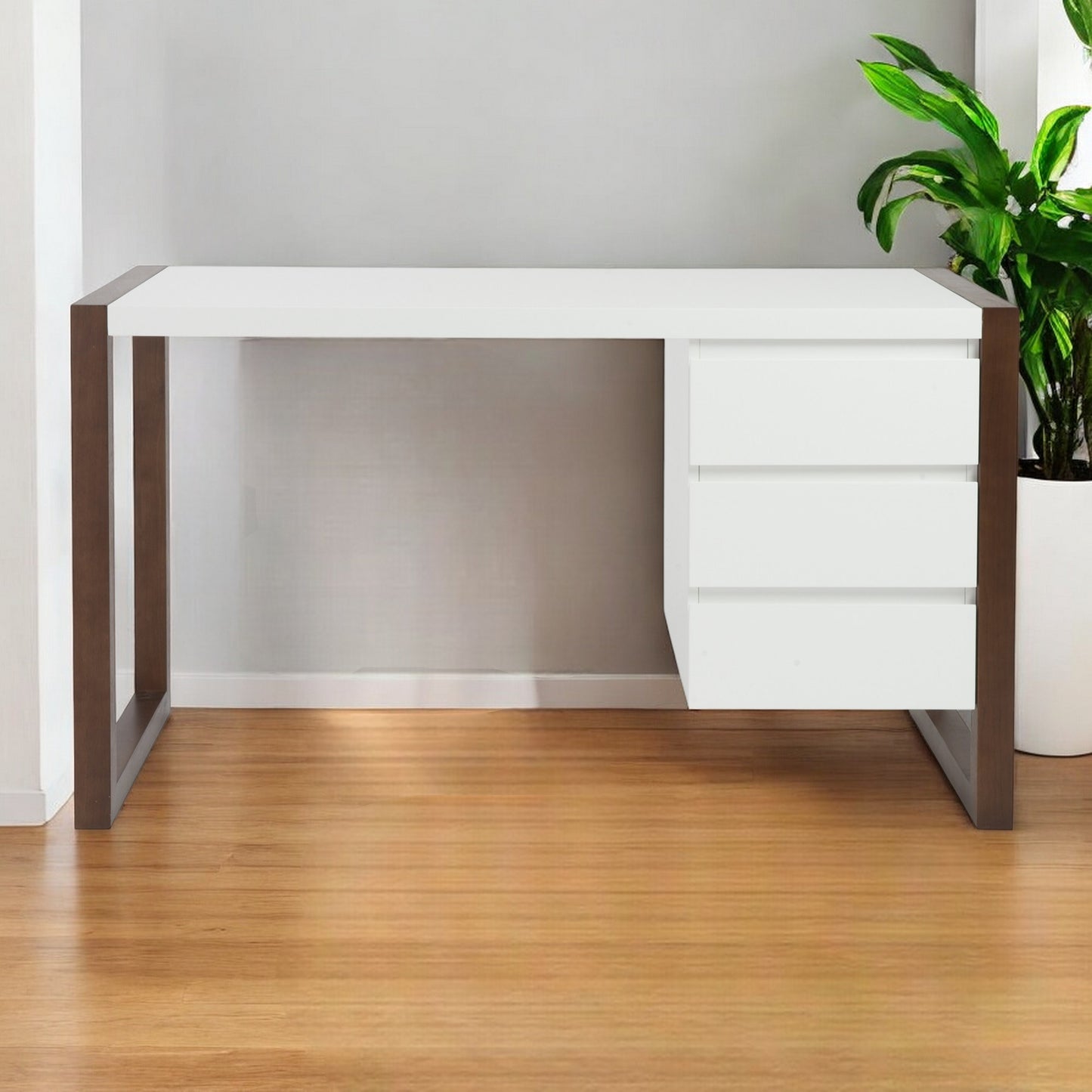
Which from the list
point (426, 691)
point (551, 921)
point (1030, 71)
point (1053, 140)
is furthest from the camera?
point (426, 691)

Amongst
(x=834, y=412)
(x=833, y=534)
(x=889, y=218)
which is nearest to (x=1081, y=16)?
(x=889, y=218)

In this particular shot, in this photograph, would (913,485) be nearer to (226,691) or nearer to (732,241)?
(732,241)

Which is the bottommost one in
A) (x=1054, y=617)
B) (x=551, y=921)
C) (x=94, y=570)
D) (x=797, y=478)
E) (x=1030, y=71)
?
(x=551, y=921)

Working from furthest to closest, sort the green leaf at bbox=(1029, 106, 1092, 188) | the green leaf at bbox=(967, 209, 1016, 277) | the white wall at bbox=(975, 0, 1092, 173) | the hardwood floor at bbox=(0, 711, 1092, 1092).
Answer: the white wall at bbox=(975, 0, 1092, 173), the green leaf at bbox=(1029, 106, 1092, 188), the green leaf at bbox=(967, 209, 1016, 277), the hardwood floor at bbox=(0, 711, 1092, 1092)

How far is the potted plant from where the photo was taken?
6.09ft

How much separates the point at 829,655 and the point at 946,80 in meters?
0.82

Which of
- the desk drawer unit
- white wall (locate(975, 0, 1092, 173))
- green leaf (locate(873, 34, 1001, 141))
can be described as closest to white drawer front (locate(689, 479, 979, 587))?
the desk drawer unit

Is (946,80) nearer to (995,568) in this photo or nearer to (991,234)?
(991,234)

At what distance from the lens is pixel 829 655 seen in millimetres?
1703

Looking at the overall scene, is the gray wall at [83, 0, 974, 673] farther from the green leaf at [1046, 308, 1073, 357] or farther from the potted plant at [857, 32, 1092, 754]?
the green leaf at [1046, 308, 1073, 357]

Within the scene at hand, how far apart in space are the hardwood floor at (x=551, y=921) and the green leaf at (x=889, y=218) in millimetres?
734

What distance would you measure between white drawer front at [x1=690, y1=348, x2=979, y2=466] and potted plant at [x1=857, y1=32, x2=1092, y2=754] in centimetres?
28

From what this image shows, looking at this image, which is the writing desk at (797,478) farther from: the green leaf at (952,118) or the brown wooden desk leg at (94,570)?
the green leaf at (952,118)

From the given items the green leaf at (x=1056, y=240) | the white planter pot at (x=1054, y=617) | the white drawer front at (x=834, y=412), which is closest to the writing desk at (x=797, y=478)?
the white drawer front at (x=834, y=412)
